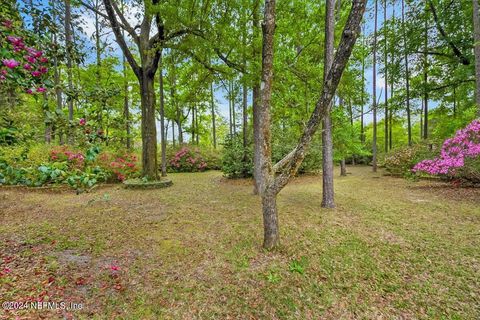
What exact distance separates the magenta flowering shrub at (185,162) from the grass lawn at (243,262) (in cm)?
798

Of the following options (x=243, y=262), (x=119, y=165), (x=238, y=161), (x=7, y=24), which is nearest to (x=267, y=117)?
(x=243, y=262)

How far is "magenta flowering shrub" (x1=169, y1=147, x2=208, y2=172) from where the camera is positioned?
12688 millimetres

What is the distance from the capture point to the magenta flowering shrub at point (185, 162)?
12.7 metres

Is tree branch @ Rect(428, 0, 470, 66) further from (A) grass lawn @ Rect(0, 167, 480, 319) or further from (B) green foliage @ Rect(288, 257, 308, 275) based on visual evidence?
(B) green foliage @ Rect(288, 257, 308, 275)

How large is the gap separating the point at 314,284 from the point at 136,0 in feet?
26.9

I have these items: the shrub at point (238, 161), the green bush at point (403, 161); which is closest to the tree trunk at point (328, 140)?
the shrub at point (238, 161)

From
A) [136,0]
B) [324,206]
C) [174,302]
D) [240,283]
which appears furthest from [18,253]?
[136,0]

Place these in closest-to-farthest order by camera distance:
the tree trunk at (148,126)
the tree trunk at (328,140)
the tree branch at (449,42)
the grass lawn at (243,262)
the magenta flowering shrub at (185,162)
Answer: the grass lawn at (243,262)
the tree trunk at (328,140)
the tree trunk at (148,126)
the tree branch at (449,42)
the magenta flowering shrub at (185,162)

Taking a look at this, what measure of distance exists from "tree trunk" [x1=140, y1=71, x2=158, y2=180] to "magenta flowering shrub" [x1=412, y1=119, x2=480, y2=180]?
828 cm

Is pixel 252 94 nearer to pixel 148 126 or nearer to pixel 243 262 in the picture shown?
pixel 148 126

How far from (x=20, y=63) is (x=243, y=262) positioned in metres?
2.78

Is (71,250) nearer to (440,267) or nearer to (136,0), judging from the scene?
(440,267)

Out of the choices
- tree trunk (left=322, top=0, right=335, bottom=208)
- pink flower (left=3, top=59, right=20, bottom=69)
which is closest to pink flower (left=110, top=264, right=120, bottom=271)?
pink flower (left=3, top=59, right=20, bottom=69)

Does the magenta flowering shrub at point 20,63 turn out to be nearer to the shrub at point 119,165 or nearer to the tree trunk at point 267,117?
the tree trunk at point 267,117
